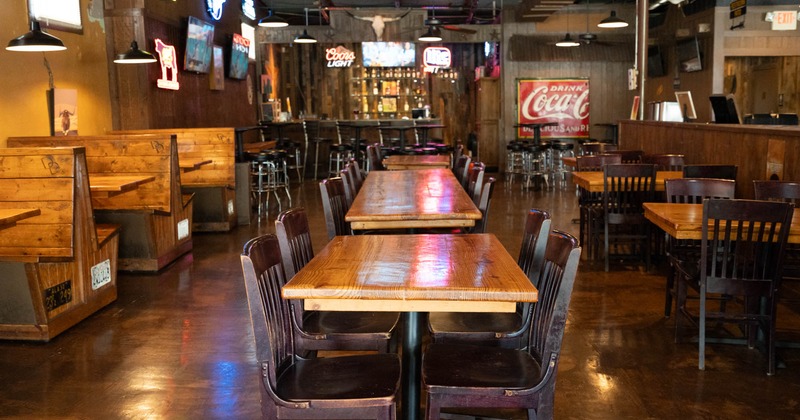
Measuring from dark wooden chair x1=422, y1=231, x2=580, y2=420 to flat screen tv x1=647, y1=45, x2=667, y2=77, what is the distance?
40.0 ft

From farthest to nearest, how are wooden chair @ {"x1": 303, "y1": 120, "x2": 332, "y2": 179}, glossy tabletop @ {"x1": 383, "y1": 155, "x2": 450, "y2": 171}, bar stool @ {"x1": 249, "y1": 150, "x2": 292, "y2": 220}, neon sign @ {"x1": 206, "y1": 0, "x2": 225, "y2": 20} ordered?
wooden chair @ {"x1": 303, "y1": 120, "x2": 332, "y2": 179} → neon sign @ {"x1": 206, "y1": 0, "x2": 225, "y2": 20} → bar stool @ {"x1": 249, "y1": 150, "x2": 292, "y2": 220} → glossy tabletop @ {"x1": 383, "y1": 155, "x2": 450, "y2": 171}

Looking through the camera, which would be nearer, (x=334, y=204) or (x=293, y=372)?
(x=293, y=372)

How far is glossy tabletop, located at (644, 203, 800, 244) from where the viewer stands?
3.58m

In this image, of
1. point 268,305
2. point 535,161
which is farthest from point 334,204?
point 535,161

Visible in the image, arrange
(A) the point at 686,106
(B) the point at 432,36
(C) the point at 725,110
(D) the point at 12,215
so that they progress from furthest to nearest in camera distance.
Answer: (B) the point at 432,36 → (A) the point at 686,106 → (C) the point at 725,110 → (D) the point at 12,215

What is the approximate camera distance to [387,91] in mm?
16531

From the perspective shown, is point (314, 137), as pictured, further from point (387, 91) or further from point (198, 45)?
point (198, 45)

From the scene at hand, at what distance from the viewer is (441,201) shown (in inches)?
164

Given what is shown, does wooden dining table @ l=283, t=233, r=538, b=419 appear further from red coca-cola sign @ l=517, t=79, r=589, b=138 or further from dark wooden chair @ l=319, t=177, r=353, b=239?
red coca-cola sign @ l=517, t=79, r=589, b=138

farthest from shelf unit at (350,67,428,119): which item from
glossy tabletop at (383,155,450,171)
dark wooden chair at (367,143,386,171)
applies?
glossy tabletop at (383,155,450,171)

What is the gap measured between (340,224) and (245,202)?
434 cm

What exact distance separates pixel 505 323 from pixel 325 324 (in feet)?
2.43

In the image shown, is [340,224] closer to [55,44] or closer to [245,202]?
[55,44]

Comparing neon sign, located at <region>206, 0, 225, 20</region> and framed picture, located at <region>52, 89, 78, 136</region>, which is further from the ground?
neon sign, located at <region>206, 0, 225, 20</region>
